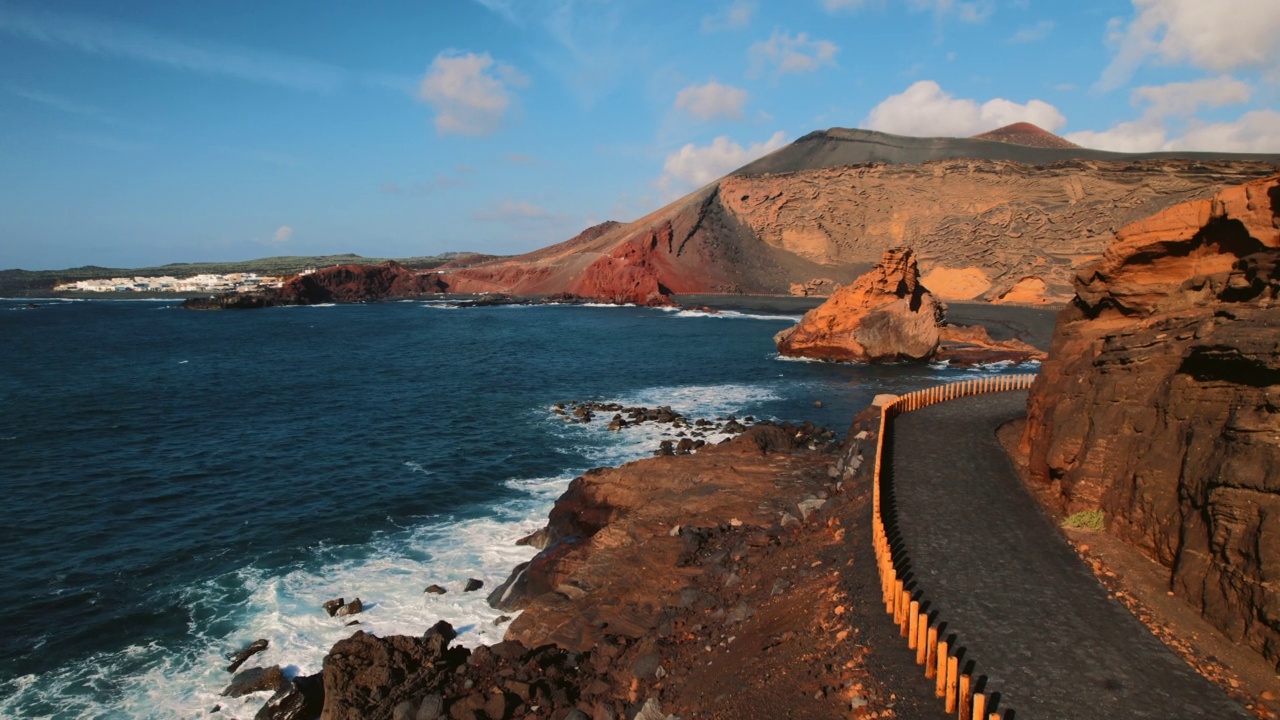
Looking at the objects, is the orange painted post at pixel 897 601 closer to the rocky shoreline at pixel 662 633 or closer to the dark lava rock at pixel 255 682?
the rocky shoreline at pixel 662 633

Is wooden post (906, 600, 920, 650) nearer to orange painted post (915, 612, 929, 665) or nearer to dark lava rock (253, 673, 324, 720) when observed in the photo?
orange painted post (915, 612, 929, 665)

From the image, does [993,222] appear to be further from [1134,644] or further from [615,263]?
[1134,644]

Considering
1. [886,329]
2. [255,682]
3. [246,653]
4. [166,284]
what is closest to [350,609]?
[246,653]

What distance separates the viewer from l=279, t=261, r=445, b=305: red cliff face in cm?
12306

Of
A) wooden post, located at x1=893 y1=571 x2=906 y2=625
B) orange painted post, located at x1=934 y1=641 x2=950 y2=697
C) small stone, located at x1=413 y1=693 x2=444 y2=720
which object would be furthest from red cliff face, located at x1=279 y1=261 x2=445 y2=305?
orange painted post, located at x1=934 y1=641 x2=950 y2=697

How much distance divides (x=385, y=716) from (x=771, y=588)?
272 inches

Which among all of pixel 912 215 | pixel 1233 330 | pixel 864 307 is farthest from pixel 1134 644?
pixel 912 215

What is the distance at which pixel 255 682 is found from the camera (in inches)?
534

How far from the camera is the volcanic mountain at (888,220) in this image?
86.6 metres

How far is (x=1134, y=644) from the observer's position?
942 cm

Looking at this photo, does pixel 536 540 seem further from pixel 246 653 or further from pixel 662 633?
pixel 662 633

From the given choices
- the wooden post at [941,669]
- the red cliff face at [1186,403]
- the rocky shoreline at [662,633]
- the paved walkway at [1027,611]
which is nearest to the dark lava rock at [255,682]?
the rocky shoreline at [662,633]

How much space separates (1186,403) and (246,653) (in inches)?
713

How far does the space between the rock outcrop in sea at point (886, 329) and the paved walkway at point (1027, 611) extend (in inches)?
1273
